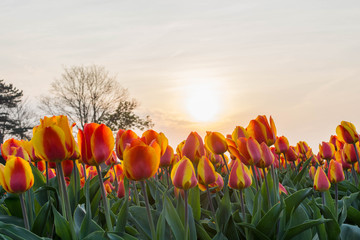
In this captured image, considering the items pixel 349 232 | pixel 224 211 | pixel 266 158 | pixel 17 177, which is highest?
pixel 266 158

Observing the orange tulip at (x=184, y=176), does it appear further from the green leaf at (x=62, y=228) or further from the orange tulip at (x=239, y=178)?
the green leaf at (x=62, y=228)

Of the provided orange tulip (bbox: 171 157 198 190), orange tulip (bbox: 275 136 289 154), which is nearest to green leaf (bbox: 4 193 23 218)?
orange tulip (bbox: 171 157 198 190)

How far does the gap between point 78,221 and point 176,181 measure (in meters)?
0.67

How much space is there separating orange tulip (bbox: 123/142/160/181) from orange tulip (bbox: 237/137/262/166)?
0.67m

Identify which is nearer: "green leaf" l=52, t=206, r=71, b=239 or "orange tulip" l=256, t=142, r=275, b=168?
"green leaf" l=52, t=206, r=71, b=239

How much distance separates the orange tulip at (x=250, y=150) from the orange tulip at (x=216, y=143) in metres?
0.36

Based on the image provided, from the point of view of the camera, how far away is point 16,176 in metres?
1.67

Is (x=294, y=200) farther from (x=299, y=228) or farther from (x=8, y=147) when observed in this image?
(x=8, y=147)

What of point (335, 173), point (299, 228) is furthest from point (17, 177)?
point (335, 173)

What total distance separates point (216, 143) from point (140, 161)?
3.41 feet

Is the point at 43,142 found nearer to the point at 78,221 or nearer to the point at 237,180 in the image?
the point at 78,221

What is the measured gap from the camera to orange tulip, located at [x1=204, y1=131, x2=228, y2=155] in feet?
7.92

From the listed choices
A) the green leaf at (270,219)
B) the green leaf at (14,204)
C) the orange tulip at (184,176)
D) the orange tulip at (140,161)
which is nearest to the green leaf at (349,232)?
the green leaf at (270,219)

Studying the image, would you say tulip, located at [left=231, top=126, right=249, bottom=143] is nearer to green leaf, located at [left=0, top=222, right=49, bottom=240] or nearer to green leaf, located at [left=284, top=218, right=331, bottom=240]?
green leaf, located at [left=284, top=218, right=331, bottom=240]
